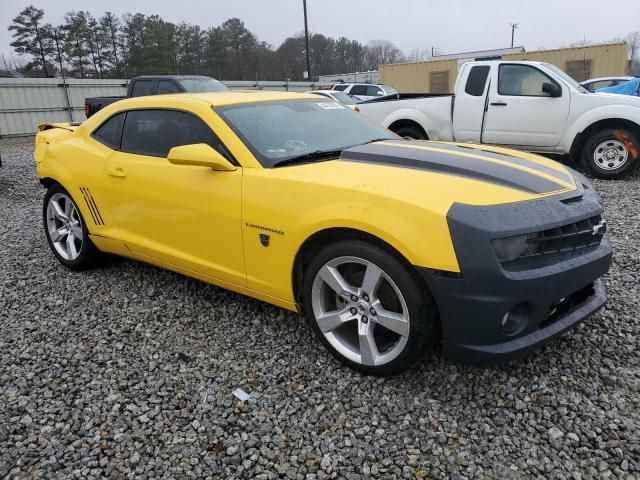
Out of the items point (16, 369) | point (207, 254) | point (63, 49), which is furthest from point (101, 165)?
point (63, 49)

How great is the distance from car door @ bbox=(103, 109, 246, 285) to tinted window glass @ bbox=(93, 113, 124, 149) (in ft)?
0.26

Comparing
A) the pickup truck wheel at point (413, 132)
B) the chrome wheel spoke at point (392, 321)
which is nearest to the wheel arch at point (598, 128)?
the pickup truck wheel at point (413, 132)

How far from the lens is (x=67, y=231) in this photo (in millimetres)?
4262

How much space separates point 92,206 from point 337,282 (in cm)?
228

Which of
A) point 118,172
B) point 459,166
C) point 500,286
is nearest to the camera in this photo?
point 500,286

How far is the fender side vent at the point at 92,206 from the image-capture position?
3.81 metres

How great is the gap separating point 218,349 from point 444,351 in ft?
4.48

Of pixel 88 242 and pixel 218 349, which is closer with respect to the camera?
pixel 218 349

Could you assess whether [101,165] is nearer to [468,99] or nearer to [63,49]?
[468,99]

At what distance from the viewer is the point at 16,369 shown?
2.86 m

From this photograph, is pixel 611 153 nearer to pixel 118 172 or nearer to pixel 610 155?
pixel 610 155

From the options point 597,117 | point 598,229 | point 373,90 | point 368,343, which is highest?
point 373,90

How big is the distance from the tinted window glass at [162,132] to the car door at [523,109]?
580cm

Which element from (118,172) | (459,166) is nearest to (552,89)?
(459,166)
